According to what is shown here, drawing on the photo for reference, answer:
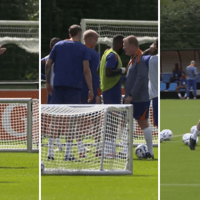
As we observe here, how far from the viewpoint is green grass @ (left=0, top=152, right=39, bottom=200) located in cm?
599

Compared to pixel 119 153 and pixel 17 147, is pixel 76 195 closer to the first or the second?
pixel 119 153

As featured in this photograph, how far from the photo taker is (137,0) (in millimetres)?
36406

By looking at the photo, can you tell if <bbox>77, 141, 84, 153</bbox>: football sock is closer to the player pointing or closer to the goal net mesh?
the player pointing

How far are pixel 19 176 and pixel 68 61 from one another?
1254mm

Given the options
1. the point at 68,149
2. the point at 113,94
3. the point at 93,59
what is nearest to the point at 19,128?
the point at 93,59

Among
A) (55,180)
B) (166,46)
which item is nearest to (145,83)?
(55,180)

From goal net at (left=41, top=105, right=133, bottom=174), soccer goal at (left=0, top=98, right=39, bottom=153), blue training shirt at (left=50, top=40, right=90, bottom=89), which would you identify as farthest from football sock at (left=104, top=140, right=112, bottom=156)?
soccer goal at (left=0, top=98, right=39, bottom=153)

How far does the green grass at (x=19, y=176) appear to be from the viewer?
19.7ft

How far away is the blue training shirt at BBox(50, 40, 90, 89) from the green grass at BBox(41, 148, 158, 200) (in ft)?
3.43

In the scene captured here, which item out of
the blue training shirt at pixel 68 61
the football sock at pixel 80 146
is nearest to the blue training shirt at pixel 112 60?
the blue training shirt at pixel 68 61

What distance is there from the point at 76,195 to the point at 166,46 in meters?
42.1

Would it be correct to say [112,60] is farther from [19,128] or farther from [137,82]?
[19,128]

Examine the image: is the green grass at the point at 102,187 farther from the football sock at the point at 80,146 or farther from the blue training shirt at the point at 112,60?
the blue training shirt at the point at 112,60

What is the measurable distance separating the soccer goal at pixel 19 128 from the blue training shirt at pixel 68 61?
208 centimetres
